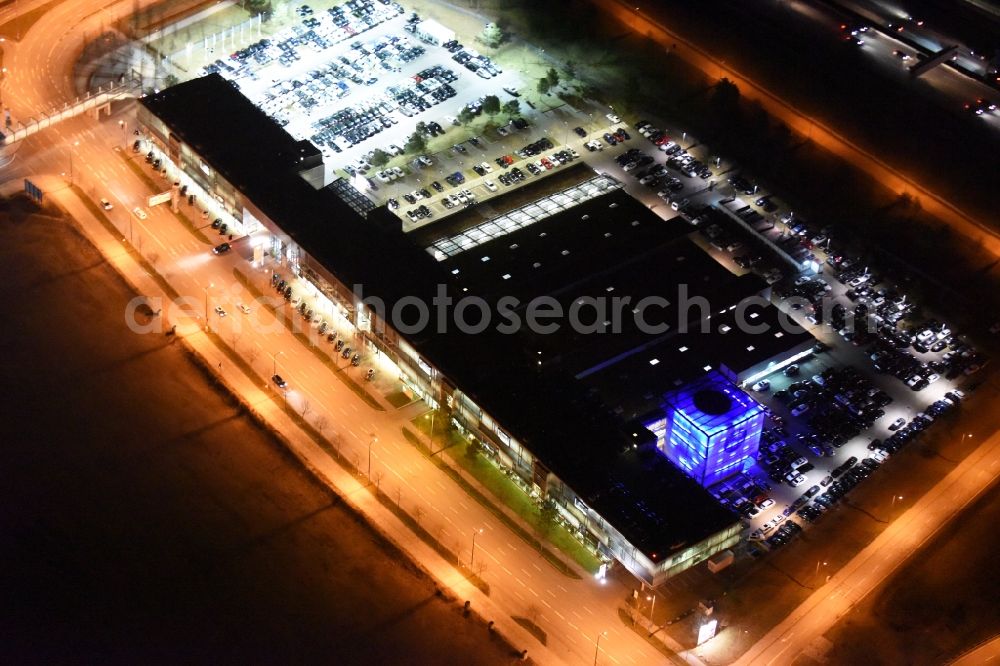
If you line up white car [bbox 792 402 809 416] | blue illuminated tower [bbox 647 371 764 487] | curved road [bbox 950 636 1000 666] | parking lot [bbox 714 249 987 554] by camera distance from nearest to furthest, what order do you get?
1. curved road [bbox 950 636 1000 666]
2. blue illuminated tower [bbox 647 371 764 487]
3. parking lot [bbox 714 249 987 554]
4. white car [bbox 792 402 809 416]

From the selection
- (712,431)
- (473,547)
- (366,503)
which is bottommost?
(473,547)

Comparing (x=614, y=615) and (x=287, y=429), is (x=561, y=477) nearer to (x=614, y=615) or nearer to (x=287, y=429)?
(x=614, y=615)

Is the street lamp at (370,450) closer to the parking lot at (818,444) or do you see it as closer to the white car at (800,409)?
the parking lot at (818,444)

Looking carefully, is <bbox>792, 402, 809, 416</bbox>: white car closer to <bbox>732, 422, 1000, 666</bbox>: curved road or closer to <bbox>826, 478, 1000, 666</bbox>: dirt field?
<bbox>732, 422, 1000, 666</bbox>: curved road

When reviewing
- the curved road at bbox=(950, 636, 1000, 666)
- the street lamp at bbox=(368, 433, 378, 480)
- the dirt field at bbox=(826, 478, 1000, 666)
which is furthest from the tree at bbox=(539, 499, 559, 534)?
the curved road at bbox=(950, 636, 1000, 666)

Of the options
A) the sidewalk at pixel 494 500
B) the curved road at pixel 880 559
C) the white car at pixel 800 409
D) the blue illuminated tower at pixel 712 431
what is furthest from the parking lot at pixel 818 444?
the sidewalk at pixel 494 500

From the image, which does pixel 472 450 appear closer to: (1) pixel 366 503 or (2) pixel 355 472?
(2) pixel 355 472

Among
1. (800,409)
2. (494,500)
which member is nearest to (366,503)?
(494,500)
